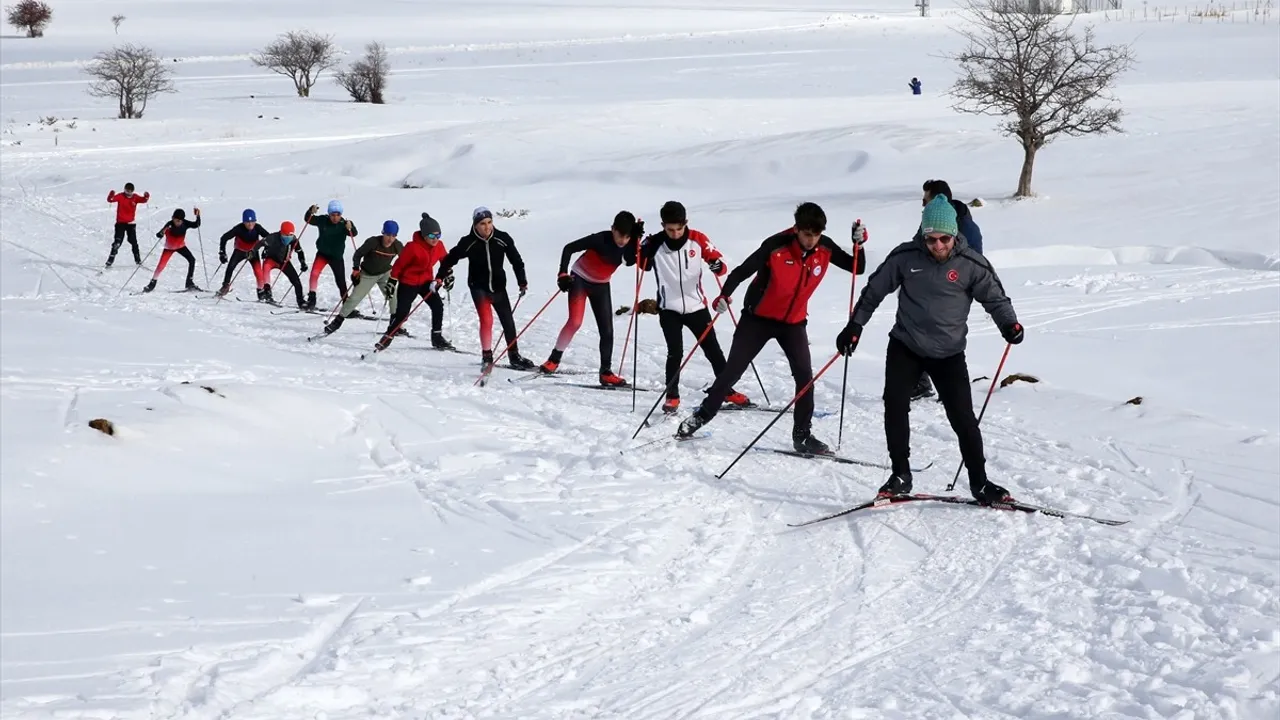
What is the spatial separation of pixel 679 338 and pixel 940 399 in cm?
317

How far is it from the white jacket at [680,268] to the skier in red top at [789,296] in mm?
889

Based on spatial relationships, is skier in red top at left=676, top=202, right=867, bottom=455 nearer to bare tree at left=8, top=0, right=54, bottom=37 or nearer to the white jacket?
the white jacket

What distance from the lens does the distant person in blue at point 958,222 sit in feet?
27.1

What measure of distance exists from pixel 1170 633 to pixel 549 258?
16145 millimetres

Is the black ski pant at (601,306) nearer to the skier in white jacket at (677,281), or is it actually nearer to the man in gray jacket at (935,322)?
the skier in white jacket at (677,281)

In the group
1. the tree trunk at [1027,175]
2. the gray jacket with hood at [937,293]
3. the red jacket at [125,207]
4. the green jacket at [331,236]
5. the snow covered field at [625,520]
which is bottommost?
the snow covered field at [625,520]

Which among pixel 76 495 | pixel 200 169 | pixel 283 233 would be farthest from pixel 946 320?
pixel 200 169

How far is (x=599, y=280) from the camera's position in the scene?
10469mm

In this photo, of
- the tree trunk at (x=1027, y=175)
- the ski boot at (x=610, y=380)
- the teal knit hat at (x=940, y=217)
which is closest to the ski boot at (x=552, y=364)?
the ski boot at (x=610, y=380)

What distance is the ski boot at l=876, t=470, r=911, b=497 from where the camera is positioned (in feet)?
21.5

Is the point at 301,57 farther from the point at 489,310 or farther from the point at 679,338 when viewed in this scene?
the point at 679,338

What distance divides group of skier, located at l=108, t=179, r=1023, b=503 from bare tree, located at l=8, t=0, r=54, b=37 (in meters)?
101

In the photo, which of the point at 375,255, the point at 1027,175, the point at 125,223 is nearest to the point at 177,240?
the point at 125,223

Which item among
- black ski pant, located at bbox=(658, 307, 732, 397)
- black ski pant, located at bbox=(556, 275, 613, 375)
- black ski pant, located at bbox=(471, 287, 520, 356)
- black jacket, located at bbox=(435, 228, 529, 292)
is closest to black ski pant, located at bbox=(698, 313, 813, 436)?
black ski pant, located at bbox=(658, 307, 732, 397)
